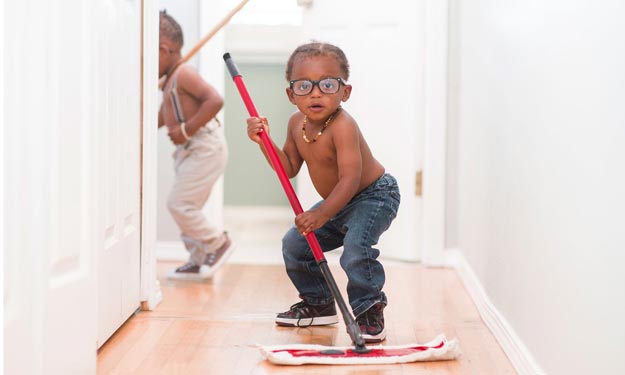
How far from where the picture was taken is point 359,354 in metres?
1.79

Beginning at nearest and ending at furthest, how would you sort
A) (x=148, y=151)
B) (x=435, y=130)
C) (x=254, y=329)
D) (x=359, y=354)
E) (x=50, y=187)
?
1. (x=50, y=187)
2. (x=359, y=354)
3. (x=254, y=329)
4. (x=148, y=151)
5. (x=435, y=130)

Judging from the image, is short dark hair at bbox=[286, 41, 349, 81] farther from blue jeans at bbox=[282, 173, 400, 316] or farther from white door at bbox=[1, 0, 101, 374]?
white door at bbox=[1, 0, 101, 374]

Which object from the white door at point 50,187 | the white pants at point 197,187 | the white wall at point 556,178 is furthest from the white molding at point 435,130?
the white door at point 50,187

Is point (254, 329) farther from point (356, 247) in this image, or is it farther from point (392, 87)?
point (392, 87)

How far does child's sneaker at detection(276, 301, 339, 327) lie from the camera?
83.1 inches

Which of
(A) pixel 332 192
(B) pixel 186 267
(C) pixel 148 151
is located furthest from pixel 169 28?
(A) pixel 332 192

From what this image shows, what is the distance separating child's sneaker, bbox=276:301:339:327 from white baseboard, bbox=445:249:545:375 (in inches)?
14.7

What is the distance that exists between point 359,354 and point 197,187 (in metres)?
1.15

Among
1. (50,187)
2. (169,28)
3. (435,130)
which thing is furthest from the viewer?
(435,130)

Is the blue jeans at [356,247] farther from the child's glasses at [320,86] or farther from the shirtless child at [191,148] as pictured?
the shirtless child at [191,148]

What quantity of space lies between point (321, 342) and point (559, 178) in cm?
71

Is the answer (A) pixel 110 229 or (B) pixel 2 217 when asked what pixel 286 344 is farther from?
(B) pixel 2 217

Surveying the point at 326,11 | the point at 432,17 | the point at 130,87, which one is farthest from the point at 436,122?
the point at 130,87

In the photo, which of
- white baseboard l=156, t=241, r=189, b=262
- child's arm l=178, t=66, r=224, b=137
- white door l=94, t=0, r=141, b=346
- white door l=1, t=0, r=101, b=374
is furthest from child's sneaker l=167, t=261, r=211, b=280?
white door l=1, t=0, r=101, b=374
